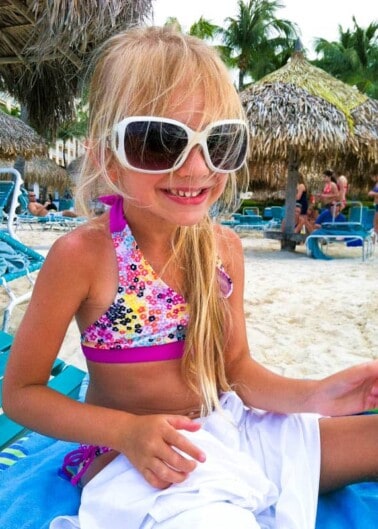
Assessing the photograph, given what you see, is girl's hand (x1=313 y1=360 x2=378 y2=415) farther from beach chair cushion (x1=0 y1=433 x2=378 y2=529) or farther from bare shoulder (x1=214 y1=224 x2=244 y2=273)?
bare shoulder (x1=214 y1=224 x2=244 y2=273)

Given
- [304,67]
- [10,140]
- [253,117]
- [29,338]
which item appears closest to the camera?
[29,338]

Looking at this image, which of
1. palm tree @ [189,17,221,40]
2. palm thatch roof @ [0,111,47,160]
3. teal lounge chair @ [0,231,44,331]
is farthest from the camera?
palm tree @ [189,17,221,40]

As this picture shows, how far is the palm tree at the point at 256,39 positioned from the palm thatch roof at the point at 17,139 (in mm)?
18297

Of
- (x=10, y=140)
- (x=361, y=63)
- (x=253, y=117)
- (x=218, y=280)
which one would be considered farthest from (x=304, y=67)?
(x=361, y=63)

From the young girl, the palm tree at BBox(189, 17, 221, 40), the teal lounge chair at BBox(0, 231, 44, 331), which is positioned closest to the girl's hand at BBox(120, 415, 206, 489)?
the young girl

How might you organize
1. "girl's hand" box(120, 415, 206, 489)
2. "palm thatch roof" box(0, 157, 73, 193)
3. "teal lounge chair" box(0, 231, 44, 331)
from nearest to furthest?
"girl's hand" box(120, 415, 206, 489) < "teal lounge chair" box(0, 231, 44, 331) < "palm thatch roof" box(0, 157, 73, 193)

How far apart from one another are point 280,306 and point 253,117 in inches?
199

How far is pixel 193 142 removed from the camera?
2.96 feet

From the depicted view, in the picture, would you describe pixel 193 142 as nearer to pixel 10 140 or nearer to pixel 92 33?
pixel 92 33

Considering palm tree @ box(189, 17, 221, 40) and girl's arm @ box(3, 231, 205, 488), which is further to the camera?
palm tree @ box(189, 17, 221, 40)

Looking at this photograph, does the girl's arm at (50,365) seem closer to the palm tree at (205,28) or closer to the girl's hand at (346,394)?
the girl's hand at (346,394)

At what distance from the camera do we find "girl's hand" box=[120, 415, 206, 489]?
720mm

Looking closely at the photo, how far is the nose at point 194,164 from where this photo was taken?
92cm

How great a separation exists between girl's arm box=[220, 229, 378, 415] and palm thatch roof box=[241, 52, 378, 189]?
7683 millimetres
